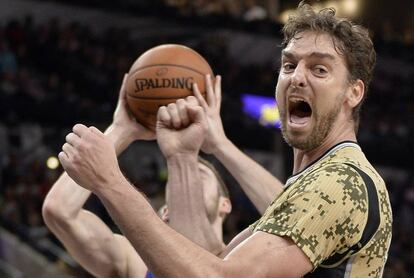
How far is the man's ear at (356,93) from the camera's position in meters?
2.59

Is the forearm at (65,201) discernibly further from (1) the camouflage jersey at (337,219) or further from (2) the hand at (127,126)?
(1) the camouflage jersey at (337,219)

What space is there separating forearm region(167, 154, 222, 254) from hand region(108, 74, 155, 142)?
0.57 metres

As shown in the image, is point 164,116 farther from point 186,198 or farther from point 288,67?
point 288,67

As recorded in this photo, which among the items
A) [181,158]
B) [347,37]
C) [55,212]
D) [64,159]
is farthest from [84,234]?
[347,37]

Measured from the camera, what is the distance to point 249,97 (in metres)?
14.7

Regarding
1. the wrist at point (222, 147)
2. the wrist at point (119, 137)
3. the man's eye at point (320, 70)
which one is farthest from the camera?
the wrist at point (222, 147)

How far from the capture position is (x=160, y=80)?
136 inches

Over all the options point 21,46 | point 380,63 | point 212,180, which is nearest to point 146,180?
point 21,46

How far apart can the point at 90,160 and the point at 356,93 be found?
2.95 feet

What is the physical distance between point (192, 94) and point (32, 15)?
1113cm

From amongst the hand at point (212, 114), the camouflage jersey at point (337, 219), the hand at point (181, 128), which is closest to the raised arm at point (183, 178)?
the hand at point (181, 128)

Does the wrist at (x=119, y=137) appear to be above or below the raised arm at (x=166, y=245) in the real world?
below

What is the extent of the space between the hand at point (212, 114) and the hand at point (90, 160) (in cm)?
103

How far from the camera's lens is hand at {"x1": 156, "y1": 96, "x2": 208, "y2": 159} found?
9.40 feet
